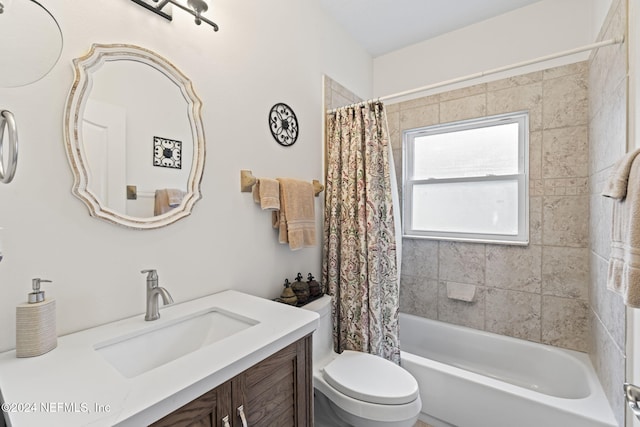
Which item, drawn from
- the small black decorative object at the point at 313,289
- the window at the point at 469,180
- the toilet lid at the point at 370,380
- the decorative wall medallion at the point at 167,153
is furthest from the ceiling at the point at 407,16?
the toilet lid at the point at 370,380

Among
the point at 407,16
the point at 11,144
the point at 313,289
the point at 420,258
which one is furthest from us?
the point at 420,258

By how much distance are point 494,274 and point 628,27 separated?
1592mm

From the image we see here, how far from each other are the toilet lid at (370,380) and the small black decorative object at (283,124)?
4.42 ft

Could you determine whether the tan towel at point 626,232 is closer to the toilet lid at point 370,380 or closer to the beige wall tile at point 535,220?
the toilet lid at point 370,380

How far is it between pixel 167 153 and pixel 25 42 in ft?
1.77

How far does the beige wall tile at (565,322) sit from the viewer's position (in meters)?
1.86

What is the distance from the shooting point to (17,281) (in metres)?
0.84

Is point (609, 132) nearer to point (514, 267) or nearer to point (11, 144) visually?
point (514, 267)

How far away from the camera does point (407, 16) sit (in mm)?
2172

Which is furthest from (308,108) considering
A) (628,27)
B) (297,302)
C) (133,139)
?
(628,27)

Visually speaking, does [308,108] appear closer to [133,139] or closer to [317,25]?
[317,25]

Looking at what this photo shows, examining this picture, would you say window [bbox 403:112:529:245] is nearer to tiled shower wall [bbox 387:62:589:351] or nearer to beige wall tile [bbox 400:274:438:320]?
tiled shower wall [bbox 387:62:589:351]

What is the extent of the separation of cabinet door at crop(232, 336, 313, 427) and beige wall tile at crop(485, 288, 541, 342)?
1.74 m

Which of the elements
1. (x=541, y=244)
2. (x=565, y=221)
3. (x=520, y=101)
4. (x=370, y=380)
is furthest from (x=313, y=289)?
(x=520, y=101)
